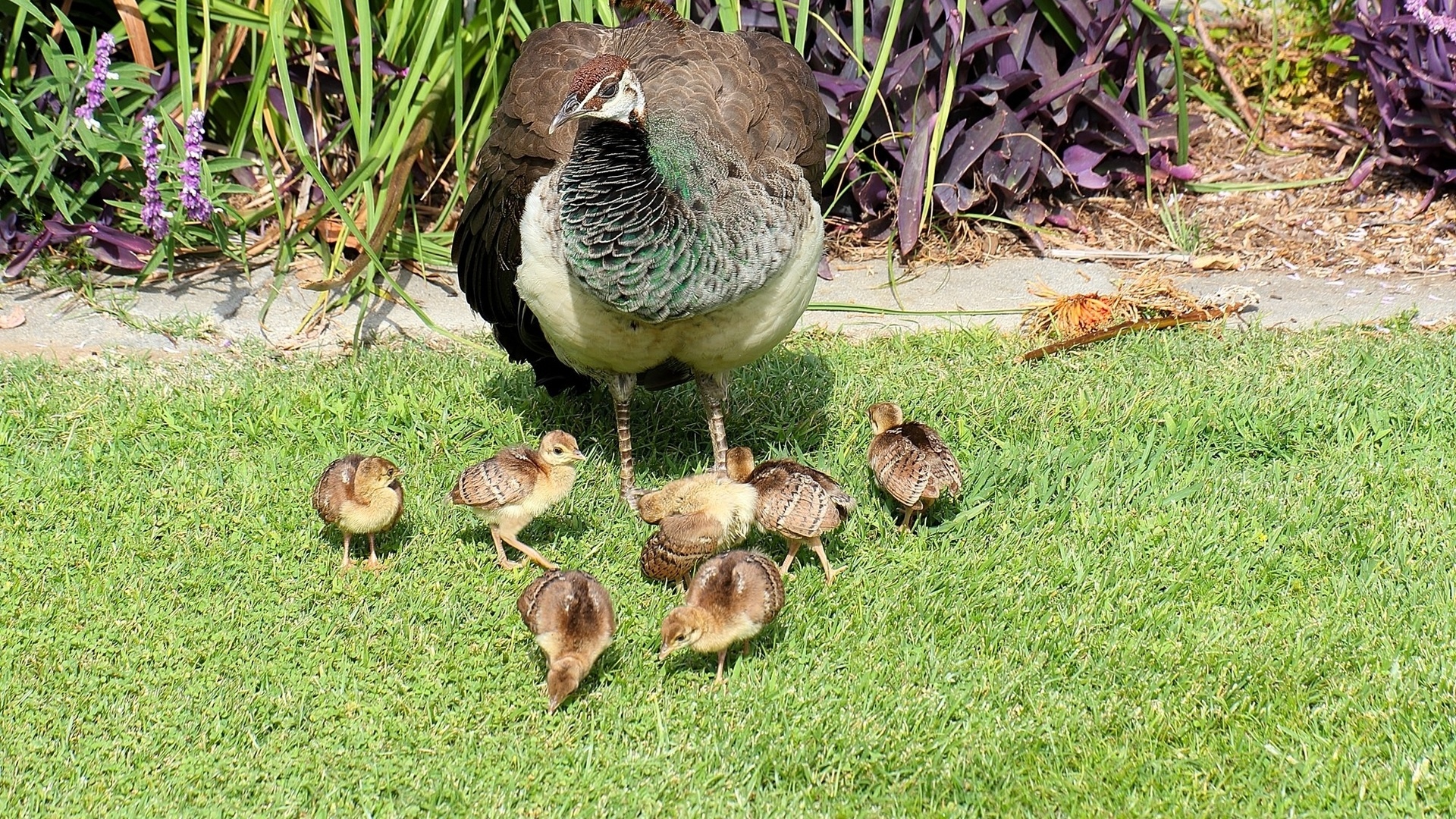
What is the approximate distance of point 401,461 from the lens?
17.7 ft

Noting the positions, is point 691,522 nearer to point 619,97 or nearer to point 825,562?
point 825,562

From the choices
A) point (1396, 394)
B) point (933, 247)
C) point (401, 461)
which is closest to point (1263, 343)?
point (1396, 394)

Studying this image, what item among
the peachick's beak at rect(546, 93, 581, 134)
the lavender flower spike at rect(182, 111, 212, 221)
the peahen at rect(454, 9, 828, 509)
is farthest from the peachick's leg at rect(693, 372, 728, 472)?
the lavender flower spike at rect(182, 111, 212, 221)

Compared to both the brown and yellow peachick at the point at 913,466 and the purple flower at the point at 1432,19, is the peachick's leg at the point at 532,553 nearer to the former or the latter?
the brown and yellow peachick at the point at 913,466

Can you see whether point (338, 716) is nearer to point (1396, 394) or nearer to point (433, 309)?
point (433, 309)

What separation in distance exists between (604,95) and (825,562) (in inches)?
64.9

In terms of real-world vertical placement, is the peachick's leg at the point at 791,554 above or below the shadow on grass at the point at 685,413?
above

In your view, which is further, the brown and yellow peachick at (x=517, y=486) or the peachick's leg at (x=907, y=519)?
the peachick's leg at (x=907, y=519)

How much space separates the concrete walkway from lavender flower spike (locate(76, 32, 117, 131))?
2.71 ft

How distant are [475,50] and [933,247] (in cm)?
248

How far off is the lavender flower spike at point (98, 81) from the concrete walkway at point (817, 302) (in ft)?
2.71

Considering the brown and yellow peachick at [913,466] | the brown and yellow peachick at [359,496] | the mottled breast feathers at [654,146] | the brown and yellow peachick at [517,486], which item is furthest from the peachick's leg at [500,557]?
the brown and yellow peachick at [913,466]

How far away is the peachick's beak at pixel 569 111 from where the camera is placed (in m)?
4.20

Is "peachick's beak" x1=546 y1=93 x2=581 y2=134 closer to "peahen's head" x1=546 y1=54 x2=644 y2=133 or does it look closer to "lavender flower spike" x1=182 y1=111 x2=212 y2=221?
"peahen's head" x1=546 y1=54 x2=644 y2=133
